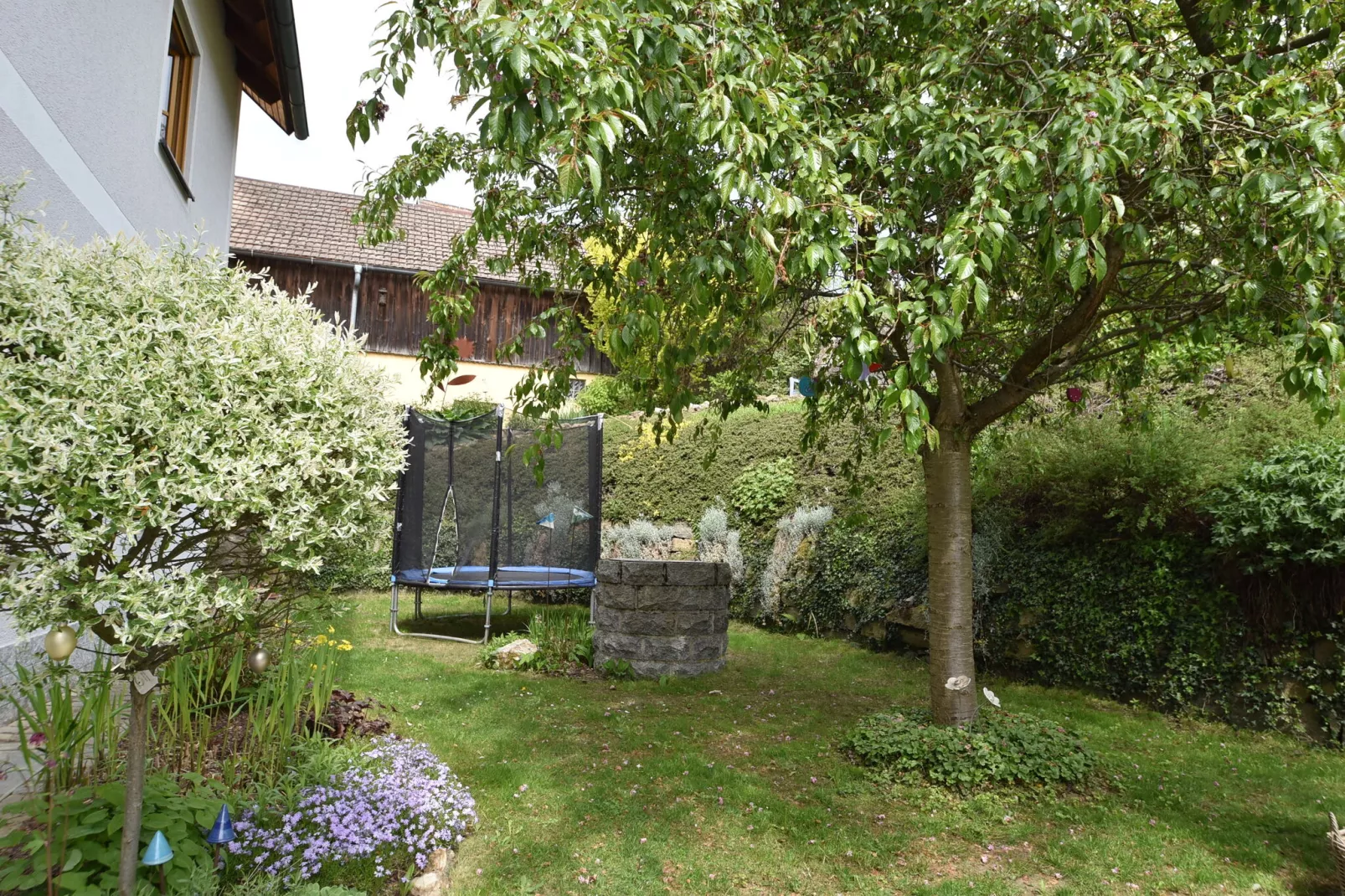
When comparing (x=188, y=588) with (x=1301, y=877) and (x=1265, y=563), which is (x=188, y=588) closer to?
(x=1301, y=877)

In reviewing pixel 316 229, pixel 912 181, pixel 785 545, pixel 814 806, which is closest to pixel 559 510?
pixel 785 545

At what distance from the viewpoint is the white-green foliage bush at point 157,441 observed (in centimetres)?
201

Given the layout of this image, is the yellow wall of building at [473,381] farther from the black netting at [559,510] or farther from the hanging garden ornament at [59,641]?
the hanging garden ornament at [59,641]

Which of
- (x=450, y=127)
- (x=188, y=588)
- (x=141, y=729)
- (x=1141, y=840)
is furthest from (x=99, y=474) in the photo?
(x=1141, y=840)

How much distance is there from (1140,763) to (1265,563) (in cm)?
148

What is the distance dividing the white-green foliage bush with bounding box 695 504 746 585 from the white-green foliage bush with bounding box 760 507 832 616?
417mm

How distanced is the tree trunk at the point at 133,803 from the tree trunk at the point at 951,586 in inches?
149

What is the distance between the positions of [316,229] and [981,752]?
18.5 meters

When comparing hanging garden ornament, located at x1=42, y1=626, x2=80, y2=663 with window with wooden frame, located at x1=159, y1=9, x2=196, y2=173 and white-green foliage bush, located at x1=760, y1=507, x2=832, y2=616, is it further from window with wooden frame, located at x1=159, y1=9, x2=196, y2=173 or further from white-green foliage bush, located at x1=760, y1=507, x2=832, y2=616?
white-green foliage bush, located at x1=760, y1=507, x2=832, y2=616

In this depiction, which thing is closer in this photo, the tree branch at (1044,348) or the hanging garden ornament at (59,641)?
the hanging garden ornament at (59,641)

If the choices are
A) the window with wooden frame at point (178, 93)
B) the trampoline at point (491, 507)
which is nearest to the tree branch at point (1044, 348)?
the trampoline at point (491, 507)

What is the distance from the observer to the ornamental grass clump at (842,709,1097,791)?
425 cm

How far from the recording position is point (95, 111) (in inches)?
174

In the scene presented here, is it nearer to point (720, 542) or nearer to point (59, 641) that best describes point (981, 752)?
point (59, 641)
